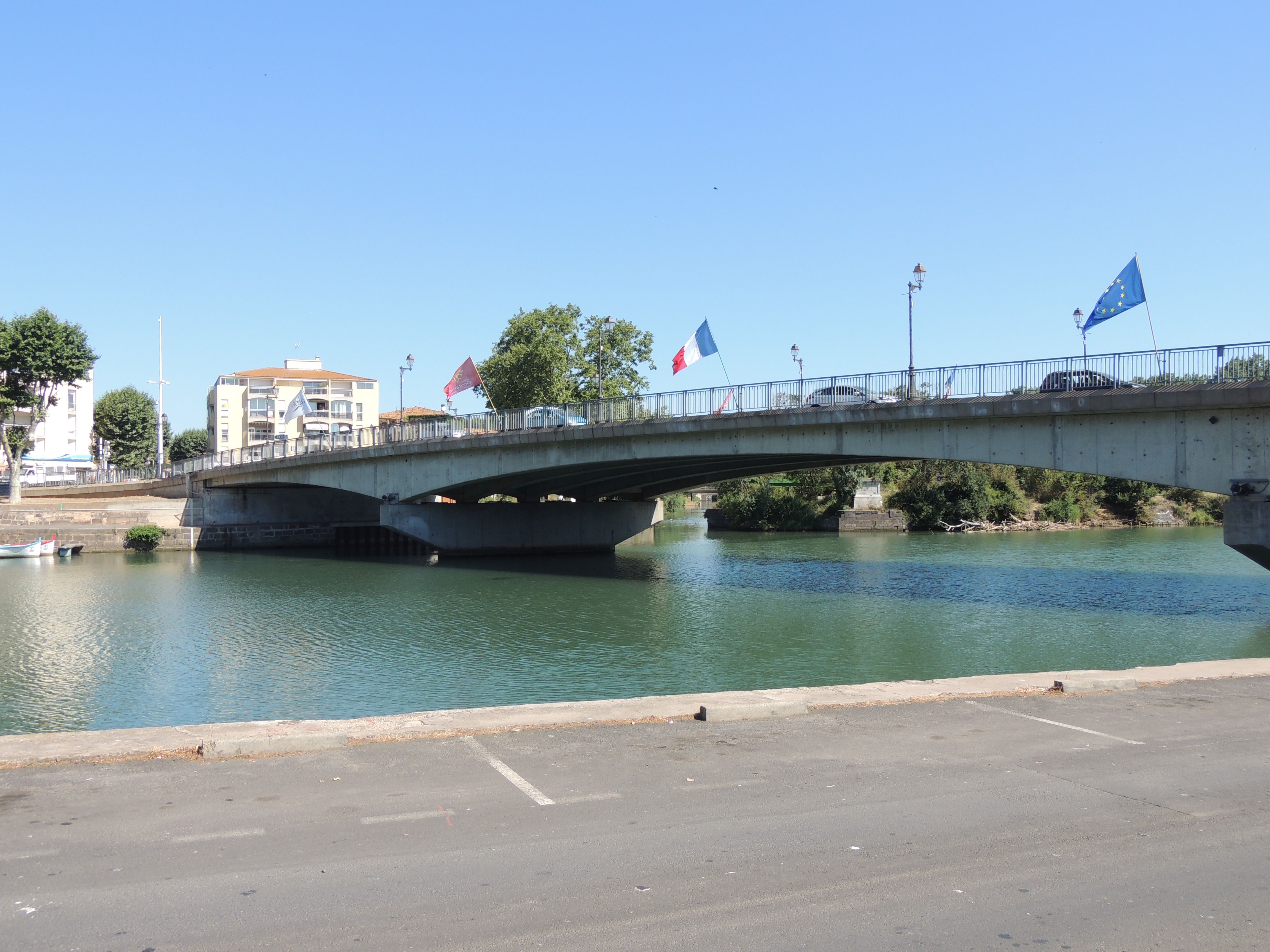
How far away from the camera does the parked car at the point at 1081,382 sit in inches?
1154

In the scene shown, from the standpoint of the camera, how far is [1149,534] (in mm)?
71250

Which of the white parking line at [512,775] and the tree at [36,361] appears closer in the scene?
the white parking line at [512,775]

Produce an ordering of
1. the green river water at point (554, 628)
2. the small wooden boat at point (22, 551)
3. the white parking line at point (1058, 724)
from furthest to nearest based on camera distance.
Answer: the small wooden boat at point (22, 551) → the green river water at point (554, 628) → the white parking line at point (1058, 724)

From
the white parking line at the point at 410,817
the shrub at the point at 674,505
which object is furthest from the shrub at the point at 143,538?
the white parking line at the point at 410,817

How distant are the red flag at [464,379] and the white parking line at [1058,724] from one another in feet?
128

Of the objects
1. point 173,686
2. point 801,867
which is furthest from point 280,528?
point 801,867

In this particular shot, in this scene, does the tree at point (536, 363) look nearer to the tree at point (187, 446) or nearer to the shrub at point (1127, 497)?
the shrub at point (1127, 497)

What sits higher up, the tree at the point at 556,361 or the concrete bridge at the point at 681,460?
the tree at the point at 556,361

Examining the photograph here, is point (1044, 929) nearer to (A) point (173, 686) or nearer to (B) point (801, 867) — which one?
(B) point (801, 867)

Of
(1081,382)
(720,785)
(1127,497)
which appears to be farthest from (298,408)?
(720,785)

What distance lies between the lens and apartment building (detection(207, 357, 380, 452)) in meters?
142

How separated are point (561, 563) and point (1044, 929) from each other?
151 feet

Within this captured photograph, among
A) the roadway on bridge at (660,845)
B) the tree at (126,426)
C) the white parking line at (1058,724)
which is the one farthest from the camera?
the tree at (126,426)

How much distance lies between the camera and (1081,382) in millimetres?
30109
